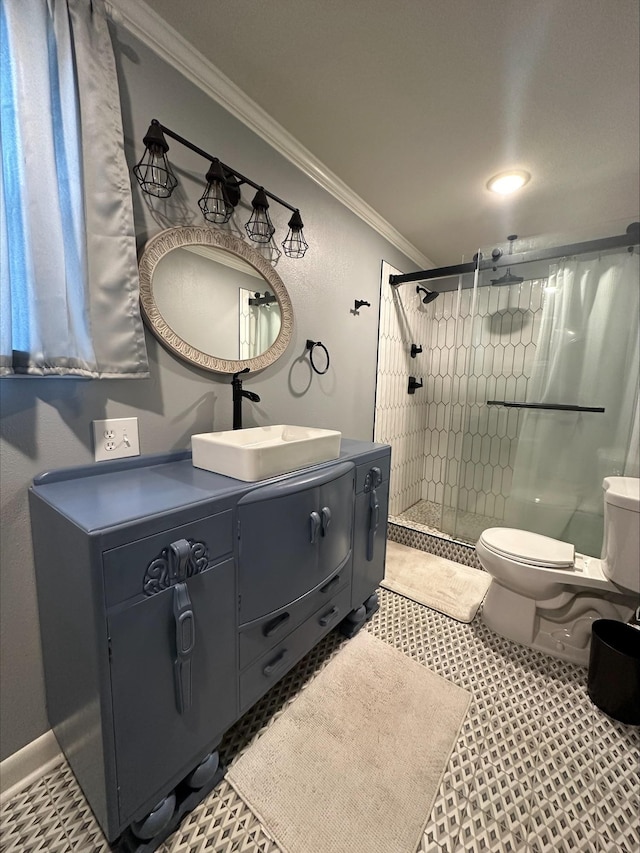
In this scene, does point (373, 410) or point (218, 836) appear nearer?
point (218, 836)

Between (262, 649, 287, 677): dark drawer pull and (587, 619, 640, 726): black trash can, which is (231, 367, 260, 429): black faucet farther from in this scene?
(587, 619, 640, 726): black trash can

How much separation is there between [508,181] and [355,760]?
269 centimetres

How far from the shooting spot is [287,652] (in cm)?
116

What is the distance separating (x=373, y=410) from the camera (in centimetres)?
247

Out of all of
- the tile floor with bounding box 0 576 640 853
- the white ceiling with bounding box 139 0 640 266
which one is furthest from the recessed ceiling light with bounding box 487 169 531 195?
the tile floor with bounding box 0 576 640 853

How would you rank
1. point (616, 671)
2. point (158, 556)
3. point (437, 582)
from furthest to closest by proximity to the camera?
point (437, 582), point (616, 671), point (158, 556)

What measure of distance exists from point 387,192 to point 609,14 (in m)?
1.06

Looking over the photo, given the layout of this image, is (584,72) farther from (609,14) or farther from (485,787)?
(485,787)

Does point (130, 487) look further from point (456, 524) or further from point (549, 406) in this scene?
point (549, 406)

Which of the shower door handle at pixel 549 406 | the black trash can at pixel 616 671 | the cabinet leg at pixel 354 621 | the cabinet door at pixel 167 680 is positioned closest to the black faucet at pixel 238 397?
the cabinet door at pixel 167 680

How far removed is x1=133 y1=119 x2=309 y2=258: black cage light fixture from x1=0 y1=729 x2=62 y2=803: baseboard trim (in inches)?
70.1

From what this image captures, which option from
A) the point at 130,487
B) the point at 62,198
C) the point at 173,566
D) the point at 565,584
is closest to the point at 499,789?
the point at 565,584

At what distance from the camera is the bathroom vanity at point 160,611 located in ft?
2.33

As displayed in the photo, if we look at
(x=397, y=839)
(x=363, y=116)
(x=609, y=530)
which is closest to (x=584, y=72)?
(x=363, y=116)
